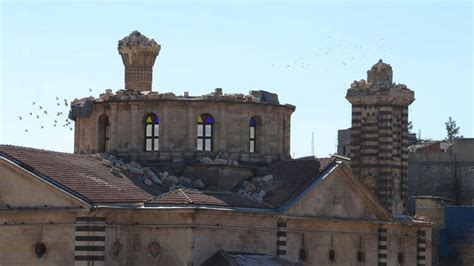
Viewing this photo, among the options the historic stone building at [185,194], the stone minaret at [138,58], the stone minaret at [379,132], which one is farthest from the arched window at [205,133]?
the stone minaret at [379,132]

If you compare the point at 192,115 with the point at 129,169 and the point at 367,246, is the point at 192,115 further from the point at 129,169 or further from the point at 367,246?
the point at 367,246

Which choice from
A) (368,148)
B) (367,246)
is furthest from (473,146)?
(367,246)

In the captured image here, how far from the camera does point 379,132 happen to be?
88.3m

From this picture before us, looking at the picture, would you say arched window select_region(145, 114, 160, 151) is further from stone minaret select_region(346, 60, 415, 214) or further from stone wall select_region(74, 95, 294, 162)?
stone minaret select_region(346, 60, 415, 214)

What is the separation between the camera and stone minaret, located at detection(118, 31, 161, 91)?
84.0 m

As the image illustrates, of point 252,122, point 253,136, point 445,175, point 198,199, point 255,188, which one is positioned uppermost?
point 252,122

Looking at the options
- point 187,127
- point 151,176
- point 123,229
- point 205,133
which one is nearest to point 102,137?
point 187,127

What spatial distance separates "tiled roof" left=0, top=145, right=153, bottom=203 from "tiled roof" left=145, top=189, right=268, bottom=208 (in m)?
1.30

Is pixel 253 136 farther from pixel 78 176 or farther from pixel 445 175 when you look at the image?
pixel 445 175

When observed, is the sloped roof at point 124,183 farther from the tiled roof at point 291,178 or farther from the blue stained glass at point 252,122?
the blue stained glass at point 252,122

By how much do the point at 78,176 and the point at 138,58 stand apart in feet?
45.7

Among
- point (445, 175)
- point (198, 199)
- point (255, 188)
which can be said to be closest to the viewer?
point (198, 199)

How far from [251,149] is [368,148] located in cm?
981

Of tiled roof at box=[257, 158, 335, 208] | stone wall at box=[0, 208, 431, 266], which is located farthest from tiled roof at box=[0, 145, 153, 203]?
tiled roof at box=[257, 158, 335, 208]
